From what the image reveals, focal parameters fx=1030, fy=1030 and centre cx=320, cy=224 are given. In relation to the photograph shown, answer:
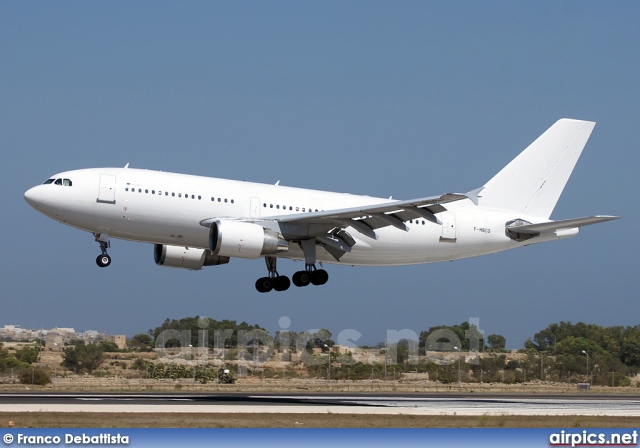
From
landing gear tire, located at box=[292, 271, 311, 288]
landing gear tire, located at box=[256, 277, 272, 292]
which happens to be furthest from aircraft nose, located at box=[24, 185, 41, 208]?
landing gear tire, located at box=[292, 271, 311, 288]

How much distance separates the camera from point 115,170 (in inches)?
1644

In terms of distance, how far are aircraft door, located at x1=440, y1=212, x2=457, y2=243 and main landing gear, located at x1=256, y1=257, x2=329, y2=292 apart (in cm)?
565

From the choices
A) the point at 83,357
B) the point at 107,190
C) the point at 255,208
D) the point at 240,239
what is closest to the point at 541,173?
the point at 255,208

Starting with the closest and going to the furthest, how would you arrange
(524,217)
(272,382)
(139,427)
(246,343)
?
1. (139,427)
2. (524,217)
3. (272,382)
4. (246,343)

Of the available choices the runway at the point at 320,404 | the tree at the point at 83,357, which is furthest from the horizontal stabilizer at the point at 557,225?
the tree at the point at 83,357

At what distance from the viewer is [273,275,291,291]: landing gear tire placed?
46.6 m

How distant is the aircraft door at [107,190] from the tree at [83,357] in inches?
1198

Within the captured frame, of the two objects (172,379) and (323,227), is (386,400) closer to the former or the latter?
(323,227)

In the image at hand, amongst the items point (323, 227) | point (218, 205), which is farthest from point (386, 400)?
point (218, 205)

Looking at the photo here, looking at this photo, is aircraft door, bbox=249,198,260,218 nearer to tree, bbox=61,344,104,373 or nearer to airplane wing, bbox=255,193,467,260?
airplane wing, bbox=255,193,467,260

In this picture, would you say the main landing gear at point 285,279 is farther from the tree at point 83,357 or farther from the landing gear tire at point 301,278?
the tree at point 83,357

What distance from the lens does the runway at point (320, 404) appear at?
35969 mm

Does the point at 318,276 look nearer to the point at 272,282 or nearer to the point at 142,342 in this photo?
the point at 272,282

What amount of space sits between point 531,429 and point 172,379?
3457 cm
